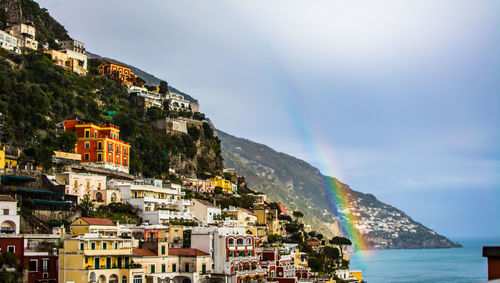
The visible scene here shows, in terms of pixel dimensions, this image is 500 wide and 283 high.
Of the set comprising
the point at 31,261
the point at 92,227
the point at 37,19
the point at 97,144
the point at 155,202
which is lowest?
the point at 31,261

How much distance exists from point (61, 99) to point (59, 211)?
32280 mm

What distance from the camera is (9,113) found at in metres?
76.5

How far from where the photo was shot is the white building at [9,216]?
53.2 m

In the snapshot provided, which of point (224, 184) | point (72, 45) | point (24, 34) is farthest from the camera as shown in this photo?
point (72, 45)

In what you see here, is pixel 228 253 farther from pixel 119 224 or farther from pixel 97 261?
pixel 97 261

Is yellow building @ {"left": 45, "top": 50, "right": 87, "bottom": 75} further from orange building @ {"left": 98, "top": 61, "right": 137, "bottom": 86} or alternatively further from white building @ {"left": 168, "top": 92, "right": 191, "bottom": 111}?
white building @ {"left": 168, "top": 92, "right": 191, "bottom": 111}

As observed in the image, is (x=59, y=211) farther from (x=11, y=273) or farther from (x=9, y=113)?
(x=9, y=113)

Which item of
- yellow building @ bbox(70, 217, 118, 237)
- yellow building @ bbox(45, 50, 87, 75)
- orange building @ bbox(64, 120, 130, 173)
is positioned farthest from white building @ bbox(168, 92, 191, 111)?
yellow building @ bbox(70, 217, 118, 237)

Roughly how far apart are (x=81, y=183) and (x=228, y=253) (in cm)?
1681

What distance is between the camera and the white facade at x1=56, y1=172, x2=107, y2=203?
68000 millimetres

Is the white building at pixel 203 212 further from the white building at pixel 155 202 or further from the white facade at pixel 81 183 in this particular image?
the white facade at pixel 81 183

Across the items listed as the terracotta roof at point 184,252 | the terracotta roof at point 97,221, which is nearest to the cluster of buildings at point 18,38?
the terracotta roof at point 97,221

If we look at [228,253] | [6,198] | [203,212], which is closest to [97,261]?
[6,198]

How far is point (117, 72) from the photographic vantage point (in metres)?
121
